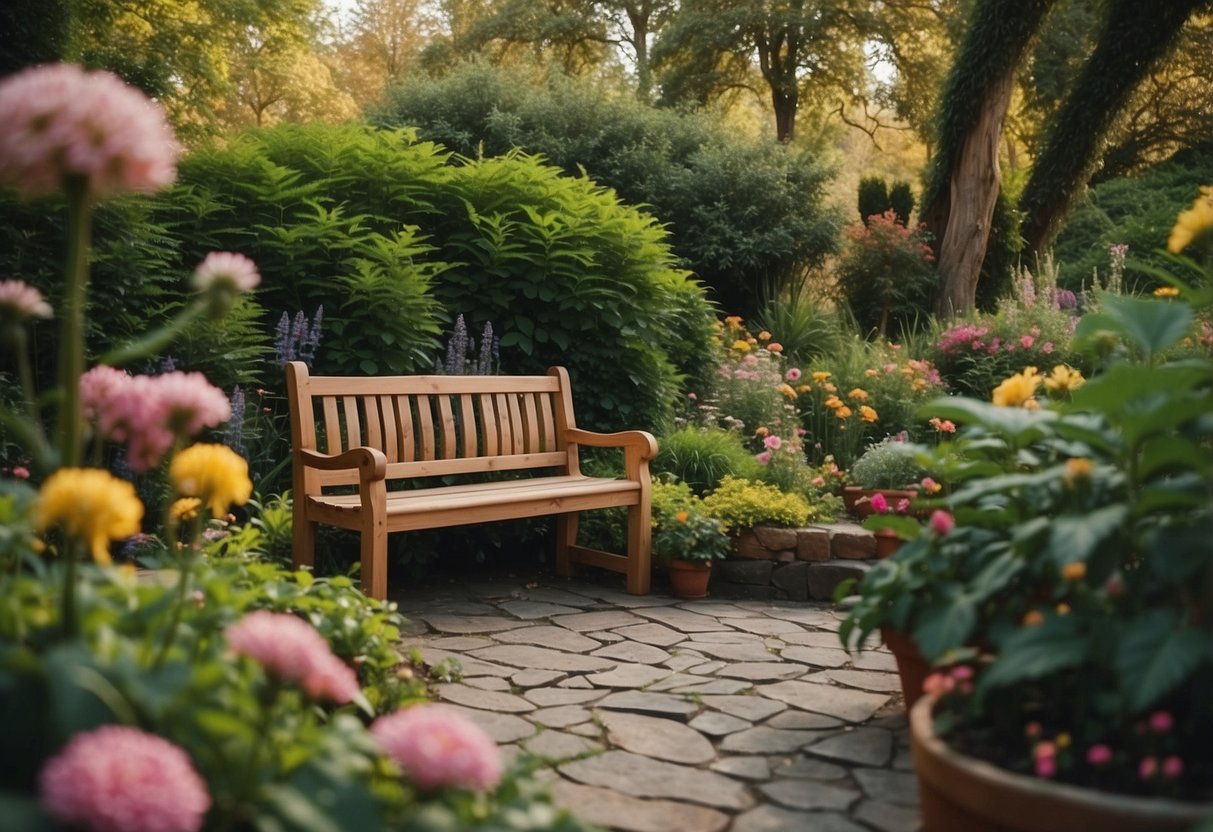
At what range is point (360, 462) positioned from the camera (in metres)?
4.25

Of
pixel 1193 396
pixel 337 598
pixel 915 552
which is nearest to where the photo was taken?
pixel 1193 396

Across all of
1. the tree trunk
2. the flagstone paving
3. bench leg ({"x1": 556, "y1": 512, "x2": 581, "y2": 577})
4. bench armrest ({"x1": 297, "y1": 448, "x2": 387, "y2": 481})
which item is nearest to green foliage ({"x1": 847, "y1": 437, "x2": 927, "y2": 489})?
the flagstone paving

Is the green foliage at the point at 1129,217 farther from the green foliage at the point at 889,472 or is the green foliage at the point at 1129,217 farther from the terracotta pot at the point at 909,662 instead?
the terracotta pot at the point at 909,662

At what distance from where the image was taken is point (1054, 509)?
240cm

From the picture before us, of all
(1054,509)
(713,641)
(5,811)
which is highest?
(1054,509)

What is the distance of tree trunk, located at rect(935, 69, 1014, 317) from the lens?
12078 mm

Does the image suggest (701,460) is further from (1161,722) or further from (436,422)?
(1161,722)

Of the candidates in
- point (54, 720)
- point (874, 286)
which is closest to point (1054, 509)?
point (54, 720)

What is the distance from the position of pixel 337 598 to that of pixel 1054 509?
6.88 ft

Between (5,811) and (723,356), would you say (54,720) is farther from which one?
(723,356)

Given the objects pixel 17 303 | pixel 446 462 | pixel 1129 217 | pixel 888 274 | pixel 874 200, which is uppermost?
pixel 1129 217

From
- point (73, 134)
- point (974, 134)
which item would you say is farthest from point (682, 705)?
point (974, 134)

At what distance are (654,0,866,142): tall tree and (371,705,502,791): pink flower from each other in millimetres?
22324

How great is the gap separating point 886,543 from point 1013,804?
3.57 metres
